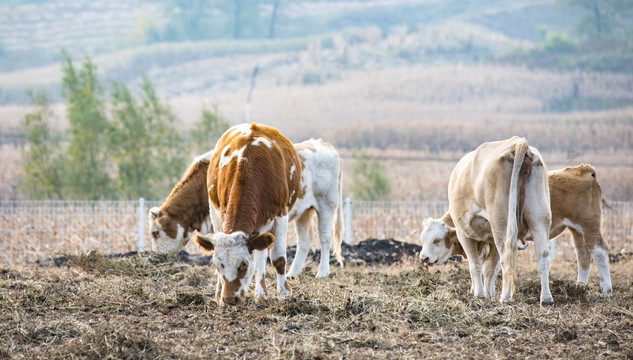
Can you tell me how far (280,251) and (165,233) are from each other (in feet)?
10.7

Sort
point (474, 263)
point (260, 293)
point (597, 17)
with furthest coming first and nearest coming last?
1. point (597, 17)
2. point (474, 263)
3. point (260, 293)

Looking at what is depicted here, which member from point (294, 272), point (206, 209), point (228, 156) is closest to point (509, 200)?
point (228, 156)

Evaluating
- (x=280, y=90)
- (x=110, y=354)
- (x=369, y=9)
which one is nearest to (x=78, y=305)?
(x=110, y=354)

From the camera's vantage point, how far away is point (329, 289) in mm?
6879

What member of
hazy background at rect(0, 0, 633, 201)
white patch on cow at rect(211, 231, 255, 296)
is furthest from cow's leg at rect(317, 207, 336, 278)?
hazy background at rect(0, 0, 633, 201)

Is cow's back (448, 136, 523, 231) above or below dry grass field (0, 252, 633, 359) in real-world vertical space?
above

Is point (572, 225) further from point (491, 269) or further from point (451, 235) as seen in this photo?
point (451, 235)

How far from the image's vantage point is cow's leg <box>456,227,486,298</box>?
Answer: 289 inches

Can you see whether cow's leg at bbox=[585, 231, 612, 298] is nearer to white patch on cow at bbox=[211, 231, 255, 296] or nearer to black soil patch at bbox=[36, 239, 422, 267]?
black soil patch at bbox=[36, 239, 422, 267]

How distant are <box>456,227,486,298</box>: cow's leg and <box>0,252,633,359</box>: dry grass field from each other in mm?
228

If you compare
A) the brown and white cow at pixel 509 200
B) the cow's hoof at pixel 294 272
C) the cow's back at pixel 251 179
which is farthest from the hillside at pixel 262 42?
the brown and white cow at pixel 509 200

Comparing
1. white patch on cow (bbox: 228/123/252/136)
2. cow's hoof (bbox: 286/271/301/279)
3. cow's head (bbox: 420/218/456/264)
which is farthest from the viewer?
cow's hoof (bbox: 286/271/301/279)

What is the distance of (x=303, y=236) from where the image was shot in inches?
380

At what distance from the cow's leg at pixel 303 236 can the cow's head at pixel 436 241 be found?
2027mm
